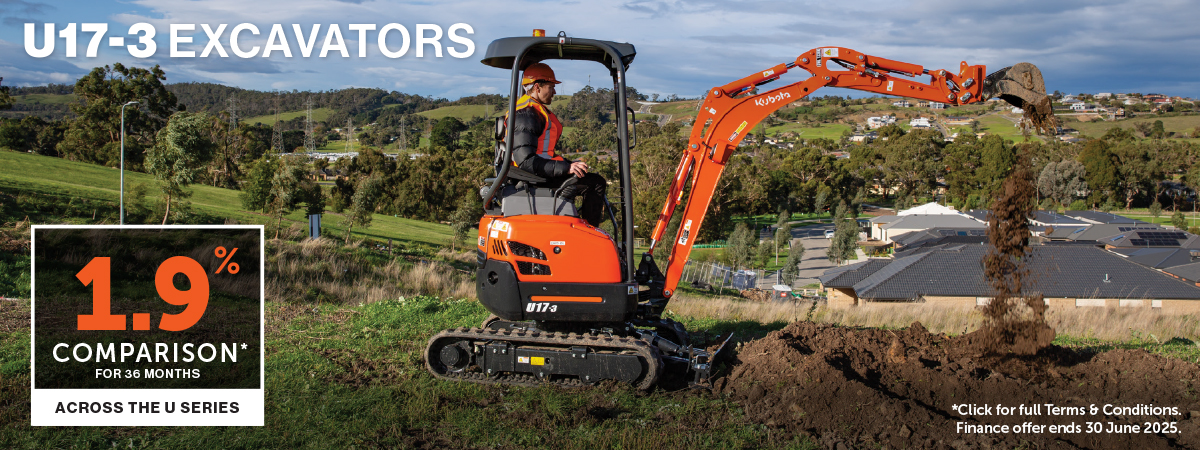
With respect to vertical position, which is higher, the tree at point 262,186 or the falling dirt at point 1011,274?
the tree at point 262,186

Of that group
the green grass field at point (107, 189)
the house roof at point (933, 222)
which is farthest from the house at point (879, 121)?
the green grass field at point (107, 189)

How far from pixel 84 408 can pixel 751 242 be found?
4942cm

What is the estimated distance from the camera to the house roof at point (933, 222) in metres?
68.9

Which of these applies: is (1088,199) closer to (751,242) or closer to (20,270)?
(751,242)

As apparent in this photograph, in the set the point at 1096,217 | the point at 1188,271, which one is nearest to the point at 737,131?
the point at 1188,271

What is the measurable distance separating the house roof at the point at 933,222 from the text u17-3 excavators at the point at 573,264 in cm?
6575

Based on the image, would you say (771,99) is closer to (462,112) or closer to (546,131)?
(546,131)

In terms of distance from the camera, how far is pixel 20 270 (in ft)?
A: 38.1

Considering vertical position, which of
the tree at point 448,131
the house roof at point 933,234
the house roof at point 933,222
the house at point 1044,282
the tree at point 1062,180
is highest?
the tree at point 448,131

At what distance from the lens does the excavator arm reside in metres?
8.05

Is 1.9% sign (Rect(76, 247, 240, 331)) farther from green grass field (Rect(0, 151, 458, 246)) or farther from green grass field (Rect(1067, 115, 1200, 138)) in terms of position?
green grass field (Rect(1067, 115, 1200, 138))

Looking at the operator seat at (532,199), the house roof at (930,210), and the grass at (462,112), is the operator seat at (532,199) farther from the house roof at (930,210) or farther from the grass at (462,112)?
the grass at (462,112)

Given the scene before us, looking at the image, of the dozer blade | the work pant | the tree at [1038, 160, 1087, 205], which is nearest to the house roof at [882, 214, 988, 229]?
the tree at [1038, 160, 1087, 205]

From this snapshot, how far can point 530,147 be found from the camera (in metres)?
6.99
